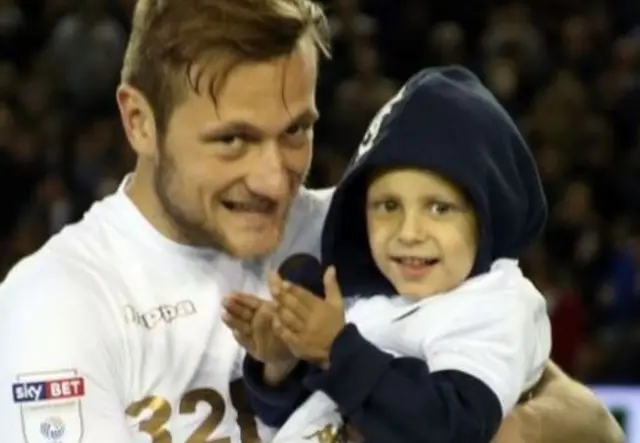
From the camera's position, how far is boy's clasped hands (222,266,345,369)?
2393 millimetres

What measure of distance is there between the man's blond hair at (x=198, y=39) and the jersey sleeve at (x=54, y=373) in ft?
1.18

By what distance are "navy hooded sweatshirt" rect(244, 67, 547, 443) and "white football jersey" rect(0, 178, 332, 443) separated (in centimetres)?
11

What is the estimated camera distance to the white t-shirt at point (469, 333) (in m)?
2.49

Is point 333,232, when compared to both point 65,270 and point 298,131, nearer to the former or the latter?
point 298,131

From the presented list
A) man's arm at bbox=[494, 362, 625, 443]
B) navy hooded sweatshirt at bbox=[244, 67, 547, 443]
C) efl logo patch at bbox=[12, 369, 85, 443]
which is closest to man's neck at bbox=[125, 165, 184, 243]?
navy hooded sweatshirt at bbox=[244, 67, 547, 443]

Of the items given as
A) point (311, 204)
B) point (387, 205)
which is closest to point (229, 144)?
point (387, 205)

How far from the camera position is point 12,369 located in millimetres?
2477

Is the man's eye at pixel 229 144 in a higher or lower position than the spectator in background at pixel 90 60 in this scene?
higher

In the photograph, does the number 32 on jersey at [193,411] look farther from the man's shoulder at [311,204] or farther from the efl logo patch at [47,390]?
the man's shoulder at [311,204]

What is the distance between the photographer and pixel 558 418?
2959mm

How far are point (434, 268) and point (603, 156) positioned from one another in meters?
5.50

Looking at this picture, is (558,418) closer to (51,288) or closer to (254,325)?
(254,325)

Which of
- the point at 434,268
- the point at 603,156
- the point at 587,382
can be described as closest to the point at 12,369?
the point at 434,268

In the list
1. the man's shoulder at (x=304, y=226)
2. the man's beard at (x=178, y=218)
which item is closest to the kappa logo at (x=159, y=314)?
the man's beard at (x=178, y=218)
